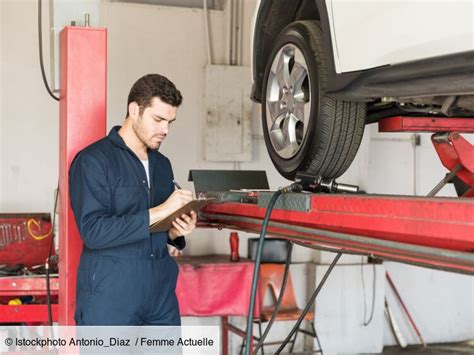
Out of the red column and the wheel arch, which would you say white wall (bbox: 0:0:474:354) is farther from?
the red column

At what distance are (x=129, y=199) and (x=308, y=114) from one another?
2.44 ft

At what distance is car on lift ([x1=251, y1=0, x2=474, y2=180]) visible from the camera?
1994 mm

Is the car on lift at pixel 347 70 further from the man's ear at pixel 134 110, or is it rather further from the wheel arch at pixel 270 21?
the man's ear at pixel 134 110

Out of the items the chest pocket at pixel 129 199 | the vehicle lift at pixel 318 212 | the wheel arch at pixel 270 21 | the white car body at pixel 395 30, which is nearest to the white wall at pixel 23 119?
the vehicle lift at pixel 318 212

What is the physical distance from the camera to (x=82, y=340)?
262 cm

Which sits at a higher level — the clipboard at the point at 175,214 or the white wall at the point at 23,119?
the white wall at the point at 23,119

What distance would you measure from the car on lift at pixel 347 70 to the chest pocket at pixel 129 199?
0.58 meters

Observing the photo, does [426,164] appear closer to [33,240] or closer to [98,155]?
[33,240]

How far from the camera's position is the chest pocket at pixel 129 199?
2635 millimetres

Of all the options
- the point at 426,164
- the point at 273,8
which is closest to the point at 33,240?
the point at 273,8

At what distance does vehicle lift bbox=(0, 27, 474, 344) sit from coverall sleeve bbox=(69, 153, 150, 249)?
23 centimetres

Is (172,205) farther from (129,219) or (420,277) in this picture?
(420,277)

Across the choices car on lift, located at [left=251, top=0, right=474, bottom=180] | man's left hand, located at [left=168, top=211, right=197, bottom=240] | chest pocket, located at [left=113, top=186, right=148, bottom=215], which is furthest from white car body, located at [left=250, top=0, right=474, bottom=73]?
chest pocket, located at [left=113, top=186, right=148, bottom=215]

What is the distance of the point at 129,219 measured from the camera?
2486 mm
